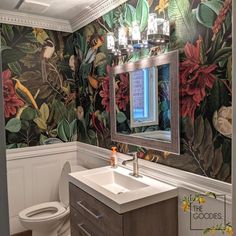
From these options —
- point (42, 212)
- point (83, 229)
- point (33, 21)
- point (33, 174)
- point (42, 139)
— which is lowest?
point (42, 212)

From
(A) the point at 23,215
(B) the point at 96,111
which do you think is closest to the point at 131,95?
(B) the point at 96,111

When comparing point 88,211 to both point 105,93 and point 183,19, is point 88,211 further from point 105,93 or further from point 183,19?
point 183,19

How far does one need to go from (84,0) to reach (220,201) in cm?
215

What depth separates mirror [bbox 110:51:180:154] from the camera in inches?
67.6

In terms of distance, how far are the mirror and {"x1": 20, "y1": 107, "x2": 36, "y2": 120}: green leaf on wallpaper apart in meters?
1.02

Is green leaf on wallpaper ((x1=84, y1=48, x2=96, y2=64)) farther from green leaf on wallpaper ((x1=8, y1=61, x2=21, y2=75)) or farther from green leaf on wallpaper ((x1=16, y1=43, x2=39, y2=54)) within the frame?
green leaf on wallpaper ((x1=8, y1=61, x2=21, y2=75))

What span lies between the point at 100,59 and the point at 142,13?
0.76 meters

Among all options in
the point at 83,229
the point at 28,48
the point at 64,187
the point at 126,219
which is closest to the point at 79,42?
the point at 28,48

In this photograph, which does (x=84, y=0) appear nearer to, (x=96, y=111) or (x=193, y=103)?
(x=96, y=111)

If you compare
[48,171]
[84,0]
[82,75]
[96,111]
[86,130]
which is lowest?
[48,171]

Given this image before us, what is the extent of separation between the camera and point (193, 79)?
5.15 ft

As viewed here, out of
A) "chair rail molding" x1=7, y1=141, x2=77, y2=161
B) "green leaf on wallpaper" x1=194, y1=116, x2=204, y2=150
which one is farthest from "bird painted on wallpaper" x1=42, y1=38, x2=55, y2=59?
"green leaf on wallpaper" x1=194, y1=116, x2=204, y2=150

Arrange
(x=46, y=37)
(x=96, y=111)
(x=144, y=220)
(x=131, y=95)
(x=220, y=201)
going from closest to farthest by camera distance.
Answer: (x=220, y=201)
(x=144, y=220)
(x=131, y=95)
(x=96, y=111)
(x=46, y=37)

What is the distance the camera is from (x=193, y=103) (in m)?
1.58
